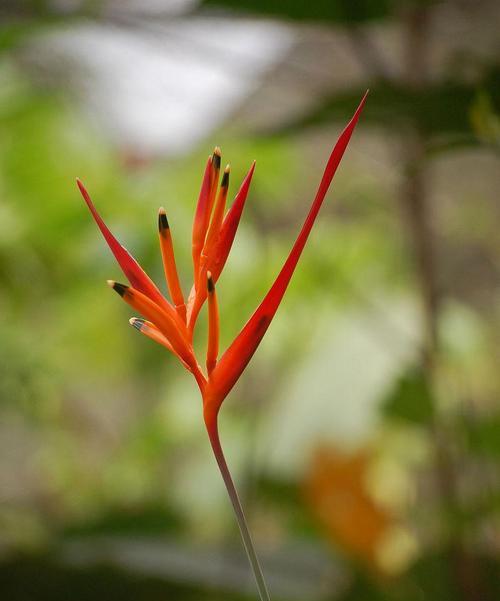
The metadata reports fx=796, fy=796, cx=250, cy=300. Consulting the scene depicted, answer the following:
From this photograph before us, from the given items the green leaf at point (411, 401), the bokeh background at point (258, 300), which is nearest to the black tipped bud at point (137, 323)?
the bokeh background at point (258, 300)

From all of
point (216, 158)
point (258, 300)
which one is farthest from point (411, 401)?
point (216, 158)

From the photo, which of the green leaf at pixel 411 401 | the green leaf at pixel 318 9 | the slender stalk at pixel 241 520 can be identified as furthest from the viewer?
the green leaf at pixel 411 401

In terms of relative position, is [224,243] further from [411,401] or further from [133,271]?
[411,401]

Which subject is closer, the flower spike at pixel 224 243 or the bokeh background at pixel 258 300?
the flower spike at pixel 224 243

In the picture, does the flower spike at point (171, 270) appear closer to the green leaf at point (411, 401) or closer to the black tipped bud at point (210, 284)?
the black tipped bud at point (210, 284)

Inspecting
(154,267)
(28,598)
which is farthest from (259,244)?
(28,598)

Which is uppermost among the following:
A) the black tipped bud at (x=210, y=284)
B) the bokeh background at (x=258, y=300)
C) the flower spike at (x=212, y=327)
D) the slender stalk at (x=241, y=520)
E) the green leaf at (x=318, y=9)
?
the green leaf at (x=318, y=9)
